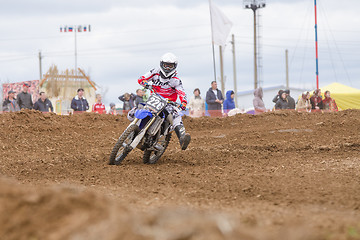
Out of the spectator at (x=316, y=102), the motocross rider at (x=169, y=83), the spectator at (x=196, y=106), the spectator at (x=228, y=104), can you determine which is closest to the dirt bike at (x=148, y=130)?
the motocross rider at (x=169, y=83)

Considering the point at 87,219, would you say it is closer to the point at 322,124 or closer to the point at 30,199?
the point at 30,199

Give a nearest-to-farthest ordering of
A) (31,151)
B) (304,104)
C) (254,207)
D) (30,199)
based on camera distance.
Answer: (30,199) → (254,207) → (31,151) → (304,104)

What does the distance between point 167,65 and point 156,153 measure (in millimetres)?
1845

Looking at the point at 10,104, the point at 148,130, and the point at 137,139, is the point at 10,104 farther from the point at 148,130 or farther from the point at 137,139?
the point at 137,139

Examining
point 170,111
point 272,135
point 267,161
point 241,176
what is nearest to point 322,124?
point 272,135

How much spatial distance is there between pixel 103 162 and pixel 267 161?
3311 millimetres

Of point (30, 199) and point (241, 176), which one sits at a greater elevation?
point (30, 199)

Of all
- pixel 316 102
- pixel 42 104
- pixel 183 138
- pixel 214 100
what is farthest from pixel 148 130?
pixel 316 102

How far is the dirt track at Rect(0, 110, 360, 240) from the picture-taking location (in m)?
3.17

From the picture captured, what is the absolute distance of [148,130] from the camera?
392 inches

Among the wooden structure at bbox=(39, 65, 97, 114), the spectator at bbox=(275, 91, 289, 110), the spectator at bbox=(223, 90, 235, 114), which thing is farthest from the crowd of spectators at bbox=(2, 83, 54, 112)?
the wooden structure at bbox=(39, 65, 97, 114)

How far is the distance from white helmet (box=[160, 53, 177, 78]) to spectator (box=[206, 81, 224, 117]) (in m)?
9.90

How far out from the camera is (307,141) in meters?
13.6

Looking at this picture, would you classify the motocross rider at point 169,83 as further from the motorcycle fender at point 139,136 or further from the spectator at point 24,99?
the spectator at point 24,99
